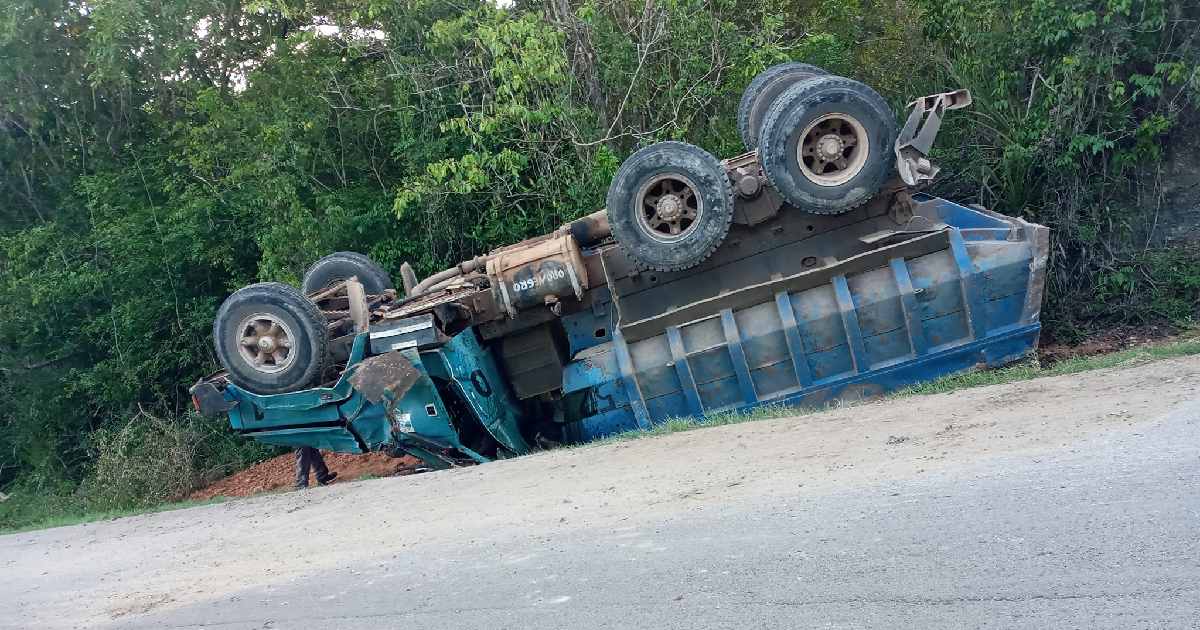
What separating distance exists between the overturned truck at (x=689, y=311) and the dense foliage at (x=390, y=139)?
7.77 ft

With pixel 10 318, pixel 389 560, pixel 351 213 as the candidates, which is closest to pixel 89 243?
pixel 10 318

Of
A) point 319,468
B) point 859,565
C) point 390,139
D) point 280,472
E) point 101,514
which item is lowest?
point 280,472

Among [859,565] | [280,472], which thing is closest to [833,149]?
[859,565]

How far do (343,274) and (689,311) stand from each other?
13.7 ft

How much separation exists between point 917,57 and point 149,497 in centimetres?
1116

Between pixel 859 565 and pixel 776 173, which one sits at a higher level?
pixel 776 173

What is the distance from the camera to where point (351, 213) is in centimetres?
1181

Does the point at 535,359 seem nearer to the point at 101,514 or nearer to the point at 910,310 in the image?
the point at 910,310

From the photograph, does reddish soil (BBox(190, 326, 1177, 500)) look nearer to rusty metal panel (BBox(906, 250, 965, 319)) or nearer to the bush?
the bush

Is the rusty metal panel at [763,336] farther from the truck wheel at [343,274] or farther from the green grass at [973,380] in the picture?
the truck wheel at [343,274]

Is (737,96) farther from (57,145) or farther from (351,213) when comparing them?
(57,145)

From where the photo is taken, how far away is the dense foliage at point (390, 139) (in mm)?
9320

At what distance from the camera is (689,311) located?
7.62 m

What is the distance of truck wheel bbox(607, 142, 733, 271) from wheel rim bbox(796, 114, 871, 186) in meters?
0.72
